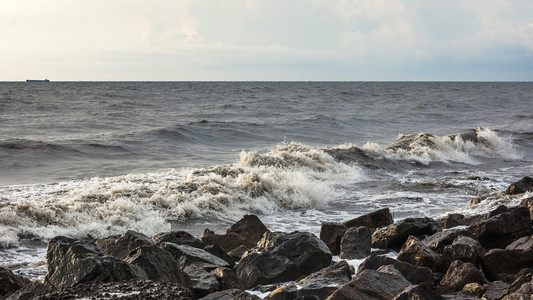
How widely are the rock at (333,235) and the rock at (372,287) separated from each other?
255 centimetres

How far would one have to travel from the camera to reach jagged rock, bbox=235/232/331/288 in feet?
17.4

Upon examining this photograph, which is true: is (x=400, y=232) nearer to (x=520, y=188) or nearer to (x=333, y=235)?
(x=333, y=235)

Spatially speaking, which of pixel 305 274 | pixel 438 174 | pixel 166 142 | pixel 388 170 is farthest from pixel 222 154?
pixel 305 274

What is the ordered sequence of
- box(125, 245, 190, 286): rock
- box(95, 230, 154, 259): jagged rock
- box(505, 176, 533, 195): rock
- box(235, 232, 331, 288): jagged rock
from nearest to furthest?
box(125, 245, 190, 286): rock
box(235, 232, 331, 288): jagged rock
box(95, 230, 154, 259): jagged rock
box(505, 176, 533, 195): rock

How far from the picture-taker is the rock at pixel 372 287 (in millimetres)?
4023

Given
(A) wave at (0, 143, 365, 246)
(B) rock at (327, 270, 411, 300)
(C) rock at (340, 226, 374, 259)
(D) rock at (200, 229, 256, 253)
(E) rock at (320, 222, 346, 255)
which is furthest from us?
(A) wave at (0, 143, 365, 246)

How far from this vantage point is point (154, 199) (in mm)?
9922

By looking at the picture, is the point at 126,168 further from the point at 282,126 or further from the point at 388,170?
the point at 282,126

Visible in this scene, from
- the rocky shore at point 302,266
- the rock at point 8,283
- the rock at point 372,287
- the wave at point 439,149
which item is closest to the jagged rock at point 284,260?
the rocky shore at point 302,266

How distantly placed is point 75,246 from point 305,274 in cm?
235

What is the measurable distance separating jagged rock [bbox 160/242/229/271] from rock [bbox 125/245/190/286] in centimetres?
40

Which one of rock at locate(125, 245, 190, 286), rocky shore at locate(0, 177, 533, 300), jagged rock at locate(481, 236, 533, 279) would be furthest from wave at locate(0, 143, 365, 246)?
jagged rock at locate(481, 236, 533, 279)

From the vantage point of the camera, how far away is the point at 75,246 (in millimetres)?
4844

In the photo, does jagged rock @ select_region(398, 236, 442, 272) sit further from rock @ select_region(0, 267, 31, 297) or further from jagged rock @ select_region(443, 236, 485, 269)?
rock @ select_region(0, 267, 31, 297)
